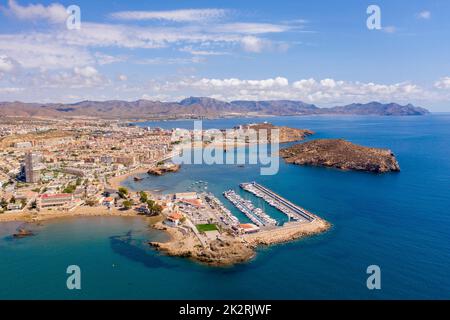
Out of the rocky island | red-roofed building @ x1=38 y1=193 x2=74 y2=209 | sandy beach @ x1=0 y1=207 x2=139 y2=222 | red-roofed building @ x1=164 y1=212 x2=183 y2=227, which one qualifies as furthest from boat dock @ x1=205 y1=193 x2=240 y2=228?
the rocky island

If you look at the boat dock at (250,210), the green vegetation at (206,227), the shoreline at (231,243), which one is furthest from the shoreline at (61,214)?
the boat dock at (250,210)

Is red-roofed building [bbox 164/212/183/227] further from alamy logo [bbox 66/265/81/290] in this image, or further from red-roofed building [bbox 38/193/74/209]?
red-roofed building [bbox 38/193/74/209]

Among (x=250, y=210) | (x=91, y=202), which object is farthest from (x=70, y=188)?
(x=250, y=210)

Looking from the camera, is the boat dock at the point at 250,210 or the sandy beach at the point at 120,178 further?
the sandy beach at the point at 120,178

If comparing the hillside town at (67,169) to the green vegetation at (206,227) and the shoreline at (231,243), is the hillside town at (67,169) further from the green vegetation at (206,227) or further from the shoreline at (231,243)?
the shoreline at (231,243)

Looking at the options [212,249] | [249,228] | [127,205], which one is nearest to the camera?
[212,249]

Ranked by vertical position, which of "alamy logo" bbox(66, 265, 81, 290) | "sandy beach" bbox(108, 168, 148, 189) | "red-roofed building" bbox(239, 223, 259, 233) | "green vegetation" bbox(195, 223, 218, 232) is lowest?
"alamy logo" bbox(66, 265, 81, 290)

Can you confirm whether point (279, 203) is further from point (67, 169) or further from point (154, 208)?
point (67, 169)
